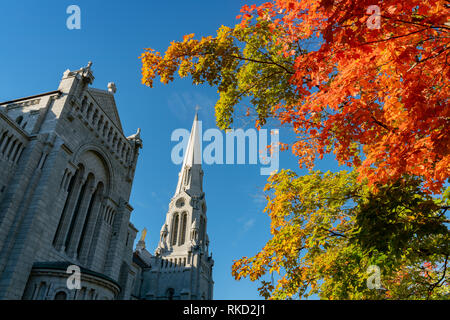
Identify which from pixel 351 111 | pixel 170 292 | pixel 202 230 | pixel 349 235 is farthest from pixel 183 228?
pixel 351 111

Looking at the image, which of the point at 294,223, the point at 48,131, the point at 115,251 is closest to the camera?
the point at 294,223

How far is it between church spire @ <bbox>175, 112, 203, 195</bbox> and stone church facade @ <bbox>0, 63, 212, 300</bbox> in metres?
29.5

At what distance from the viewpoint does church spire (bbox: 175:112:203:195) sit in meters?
57.1

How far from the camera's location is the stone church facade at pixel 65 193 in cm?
1505

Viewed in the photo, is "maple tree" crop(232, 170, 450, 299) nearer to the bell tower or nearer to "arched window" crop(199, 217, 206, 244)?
the bell tower

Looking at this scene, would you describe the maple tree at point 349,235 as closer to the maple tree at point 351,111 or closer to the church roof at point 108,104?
the maple tree at point 351,111

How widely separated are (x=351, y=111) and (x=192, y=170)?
179ft

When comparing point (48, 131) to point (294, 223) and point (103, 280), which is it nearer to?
point (103, 280)

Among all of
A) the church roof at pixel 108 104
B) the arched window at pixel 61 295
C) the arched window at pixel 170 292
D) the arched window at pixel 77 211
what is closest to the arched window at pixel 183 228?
the arched window at pixel 170 292

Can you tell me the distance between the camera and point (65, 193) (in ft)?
59.7

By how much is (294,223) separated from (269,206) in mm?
915
